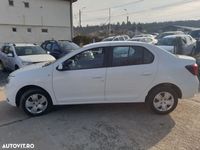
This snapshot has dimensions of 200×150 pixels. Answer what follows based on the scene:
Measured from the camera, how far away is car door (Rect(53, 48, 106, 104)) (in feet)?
16.7

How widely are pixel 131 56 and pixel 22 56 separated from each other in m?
6.62

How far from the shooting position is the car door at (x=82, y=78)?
5.08 m

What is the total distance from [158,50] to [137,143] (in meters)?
2.22

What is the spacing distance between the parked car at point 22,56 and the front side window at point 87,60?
493cm

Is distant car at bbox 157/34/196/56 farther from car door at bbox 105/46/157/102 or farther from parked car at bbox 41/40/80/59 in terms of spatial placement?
car door at bbox 105/46/157/102

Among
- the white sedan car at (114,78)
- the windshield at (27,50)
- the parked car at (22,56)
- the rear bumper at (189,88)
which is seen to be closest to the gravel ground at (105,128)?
the white sedan car at (114,78)

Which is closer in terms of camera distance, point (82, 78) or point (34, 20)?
point (82, 78)

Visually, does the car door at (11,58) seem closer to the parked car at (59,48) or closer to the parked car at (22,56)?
the parked car at (22,56)

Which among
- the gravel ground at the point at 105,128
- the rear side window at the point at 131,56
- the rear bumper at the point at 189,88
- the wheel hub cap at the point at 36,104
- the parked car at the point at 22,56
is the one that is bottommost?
the gravel ground at the point at 105,128

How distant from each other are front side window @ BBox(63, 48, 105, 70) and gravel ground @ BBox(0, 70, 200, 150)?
1.14 m

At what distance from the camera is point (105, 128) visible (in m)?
4.57

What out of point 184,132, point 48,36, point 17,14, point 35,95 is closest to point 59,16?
point 48,36

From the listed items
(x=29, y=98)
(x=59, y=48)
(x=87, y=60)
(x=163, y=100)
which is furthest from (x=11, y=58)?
(x=163, y=100)

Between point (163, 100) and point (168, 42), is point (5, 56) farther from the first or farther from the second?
point (168, 42)
